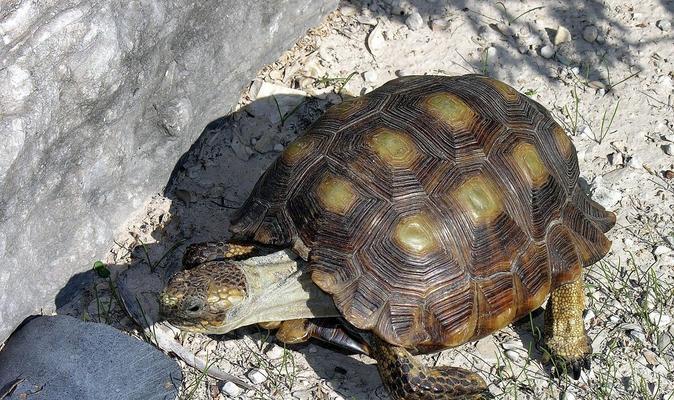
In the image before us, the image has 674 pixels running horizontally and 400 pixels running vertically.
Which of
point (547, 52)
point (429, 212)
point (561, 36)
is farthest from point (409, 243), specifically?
point (561, 36)

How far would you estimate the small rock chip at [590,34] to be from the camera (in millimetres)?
5256

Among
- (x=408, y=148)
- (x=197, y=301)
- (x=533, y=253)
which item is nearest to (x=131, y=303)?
(x=197, y=301)

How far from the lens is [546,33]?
17.5 feet

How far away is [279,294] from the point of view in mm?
3744

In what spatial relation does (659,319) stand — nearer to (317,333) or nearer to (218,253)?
(317,333)

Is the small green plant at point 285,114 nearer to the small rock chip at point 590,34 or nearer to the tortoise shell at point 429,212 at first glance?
the tortoise shell at point 429,212

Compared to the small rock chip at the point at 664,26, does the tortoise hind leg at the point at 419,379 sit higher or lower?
higher

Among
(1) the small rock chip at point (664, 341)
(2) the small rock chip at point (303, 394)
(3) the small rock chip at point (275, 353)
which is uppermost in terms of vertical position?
(3) the small rock chip at point (275, 353)

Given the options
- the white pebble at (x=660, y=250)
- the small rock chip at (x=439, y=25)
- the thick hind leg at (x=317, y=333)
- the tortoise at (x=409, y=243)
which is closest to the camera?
the tortoise at (x=409, y=243)

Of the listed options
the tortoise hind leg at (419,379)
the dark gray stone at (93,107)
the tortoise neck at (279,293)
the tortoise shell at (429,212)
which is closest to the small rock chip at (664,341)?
the tortoise shell at (429,212)

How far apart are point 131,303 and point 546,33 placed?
2832 mm

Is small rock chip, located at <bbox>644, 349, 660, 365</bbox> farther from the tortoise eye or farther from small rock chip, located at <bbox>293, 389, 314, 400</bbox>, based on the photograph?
the tortoise eye

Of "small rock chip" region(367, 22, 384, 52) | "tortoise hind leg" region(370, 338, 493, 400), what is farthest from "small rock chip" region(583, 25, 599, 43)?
"tortoise hind leg" region(370, 338, 493, 400)

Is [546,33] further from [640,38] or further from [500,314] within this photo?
[500,314]
